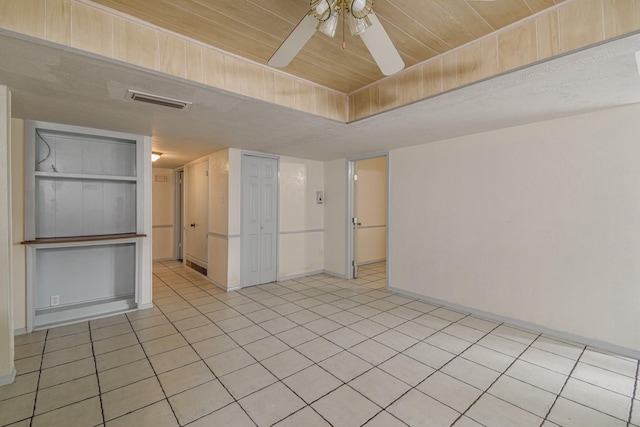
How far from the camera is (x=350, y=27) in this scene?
5.07ft

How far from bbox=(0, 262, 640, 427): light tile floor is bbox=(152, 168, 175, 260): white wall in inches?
149

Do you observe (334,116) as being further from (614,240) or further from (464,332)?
(614,240)

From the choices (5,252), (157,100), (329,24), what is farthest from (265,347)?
(329,24)

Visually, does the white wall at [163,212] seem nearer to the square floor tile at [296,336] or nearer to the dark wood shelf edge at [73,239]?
the dark wood shelf edge at [73,239]

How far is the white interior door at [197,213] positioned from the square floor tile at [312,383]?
3784 millimetres

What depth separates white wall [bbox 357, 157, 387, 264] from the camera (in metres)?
6.54

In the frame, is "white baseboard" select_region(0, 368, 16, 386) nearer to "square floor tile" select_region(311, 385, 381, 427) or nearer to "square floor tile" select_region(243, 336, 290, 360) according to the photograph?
"square floor tile" select_region(243, 336, 290, 360)

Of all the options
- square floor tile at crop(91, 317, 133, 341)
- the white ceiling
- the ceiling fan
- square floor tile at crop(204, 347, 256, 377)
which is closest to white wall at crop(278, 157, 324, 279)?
the white ceiling

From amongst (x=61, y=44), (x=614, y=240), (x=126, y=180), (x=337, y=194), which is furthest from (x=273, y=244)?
(x=614, y=240)

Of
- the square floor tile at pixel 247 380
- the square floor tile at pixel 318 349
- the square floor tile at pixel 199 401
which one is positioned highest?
the square floor tile at pixel 318 349

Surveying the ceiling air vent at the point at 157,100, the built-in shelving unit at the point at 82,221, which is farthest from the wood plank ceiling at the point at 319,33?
the built-in shelving unit at the point at 82,221

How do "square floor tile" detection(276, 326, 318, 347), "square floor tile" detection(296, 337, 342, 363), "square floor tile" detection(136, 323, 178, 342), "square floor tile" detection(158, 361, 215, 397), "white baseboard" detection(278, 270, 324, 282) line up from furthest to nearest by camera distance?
"white baseboard" detection(278, 270, 324, 282) < "square floor tile" detection(136, 323, 178, 342) < "square floor tile" detection(276, 326, 318, 347) < "square floor tile" detection(296, 337, 342, 363) < "square floor tile" detection(158, 361, 215, 397)

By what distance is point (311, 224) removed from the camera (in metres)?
5.73

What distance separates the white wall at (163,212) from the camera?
22.7 feet
